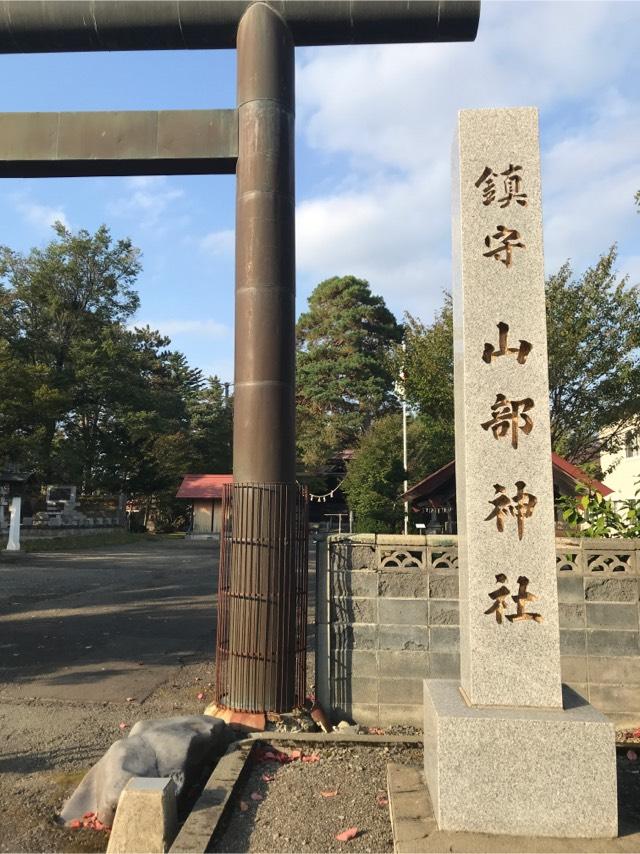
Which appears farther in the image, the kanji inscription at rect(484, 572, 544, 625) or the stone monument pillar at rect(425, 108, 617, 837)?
the kanji inscription at rect(484, 572, 544, 625)

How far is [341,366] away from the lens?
42531 millimetres

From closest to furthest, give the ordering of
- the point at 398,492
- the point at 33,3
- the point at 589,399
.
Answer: the point at 33,3 < the point at 589,399 < the point at 398,492

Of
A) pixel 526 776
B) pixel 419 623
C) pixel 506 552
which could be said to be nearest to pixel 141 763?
pixel 526 776

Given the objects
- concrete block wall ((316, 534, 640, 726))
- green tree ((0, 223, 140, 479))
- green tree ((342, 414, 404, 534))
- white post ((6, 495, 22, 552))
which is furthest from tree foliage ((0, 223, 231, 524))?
concrete block wall ((316, 534, 640, 726))

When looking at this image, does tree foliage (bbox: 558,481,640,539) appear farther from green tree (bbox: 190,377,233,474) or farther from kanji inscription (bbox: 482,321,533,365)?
green tree (bbox: 190,377,233,474)

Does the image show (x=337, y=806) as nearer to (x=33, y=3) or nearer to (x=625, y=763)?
(x=625, y=763)

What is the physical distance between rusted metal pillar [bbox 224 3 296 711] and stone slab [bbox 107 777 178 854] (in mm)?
2112

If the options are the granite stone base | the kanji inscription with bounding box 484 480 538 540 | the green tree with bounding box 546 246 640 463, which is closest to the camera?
the granite stone base

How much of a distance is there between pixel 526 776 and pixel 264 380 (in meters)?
3.68

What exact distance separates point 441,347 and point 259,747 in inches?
586

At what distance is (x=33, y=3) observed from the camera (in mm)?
6504

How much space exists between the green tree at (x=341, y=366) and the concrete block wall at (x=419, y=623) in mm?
33946

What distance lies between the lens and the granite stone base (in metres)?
3.50

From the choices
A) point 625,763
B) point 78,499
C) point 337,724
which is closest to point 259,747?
point 337,724
